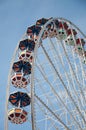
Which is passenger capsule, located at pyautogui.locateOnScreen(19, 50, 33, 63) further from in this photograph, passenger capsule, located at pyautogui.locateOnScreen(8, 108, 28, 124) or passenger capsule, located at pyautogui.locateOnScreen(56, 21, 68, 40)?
passenger capsule, located at pyautogui.locateOnScreen(8, 108, 28, 124)

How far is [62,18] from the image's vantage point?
85.0ft

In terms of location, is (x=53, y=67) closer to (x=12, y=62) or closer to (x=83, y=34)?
(x=12, y=62)

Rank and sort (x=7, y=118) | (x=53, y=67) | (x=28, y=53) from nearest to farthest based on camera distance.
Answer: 1. (x=7, y=118)
2. (x=53, y=67)
3. (x=28, y=53)

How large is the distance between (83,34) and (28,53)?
5.60 meters

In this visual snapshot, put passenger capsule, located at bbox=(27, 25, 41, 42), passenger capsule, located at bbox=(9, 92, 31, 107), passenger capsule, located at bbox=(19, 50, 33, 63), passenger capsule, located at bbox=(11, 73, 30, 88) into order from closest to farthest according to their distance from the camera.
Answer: passenger capsule, located at bbox=(9, 92, 31, 107) → passenger capsule, located at bbox=(11, 73, 30, 88) → passenger capsule, located at bbox=(19, 50, 33, 63) → passenger capsule, located at bbox=(27, 25, 41, 42)

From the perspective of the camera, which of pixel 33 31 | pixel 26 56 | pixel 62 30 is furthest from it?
pixel 62 30

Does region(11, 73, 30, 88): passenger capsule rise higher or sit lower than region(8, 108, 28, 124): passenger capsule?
higher

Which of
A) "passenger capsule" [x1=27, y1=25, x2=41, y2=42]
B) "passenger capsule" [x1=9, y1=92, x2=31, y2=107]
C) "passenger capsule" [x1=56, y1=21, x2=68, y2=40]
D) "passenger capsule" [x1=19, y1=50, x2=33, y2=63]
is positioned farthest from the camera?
"passenger capsule" [x1=56, y1=21, x2=68, y2=40]

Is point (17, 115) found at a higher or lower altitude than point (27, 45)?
lower

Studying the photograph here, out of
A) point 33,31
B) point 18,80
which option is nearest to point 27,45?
point 33,31

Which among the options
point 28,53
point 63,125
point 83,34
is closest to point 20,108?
point 63,125

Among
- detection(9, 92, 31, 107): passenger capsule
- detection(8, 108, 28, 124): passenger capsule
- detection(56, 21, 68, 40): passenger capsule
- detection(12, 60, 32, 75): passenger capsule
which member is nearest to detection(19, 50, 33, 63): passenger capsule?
detection(12, 60, 32, 75): passenger capsule

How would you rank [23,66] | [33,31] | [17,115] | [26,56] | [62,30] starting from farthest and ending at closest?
[62,30] → [33,31] → [26,56] → [23,66] → [17,115]

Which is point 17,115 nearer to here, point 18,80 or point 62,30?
point 18,80
